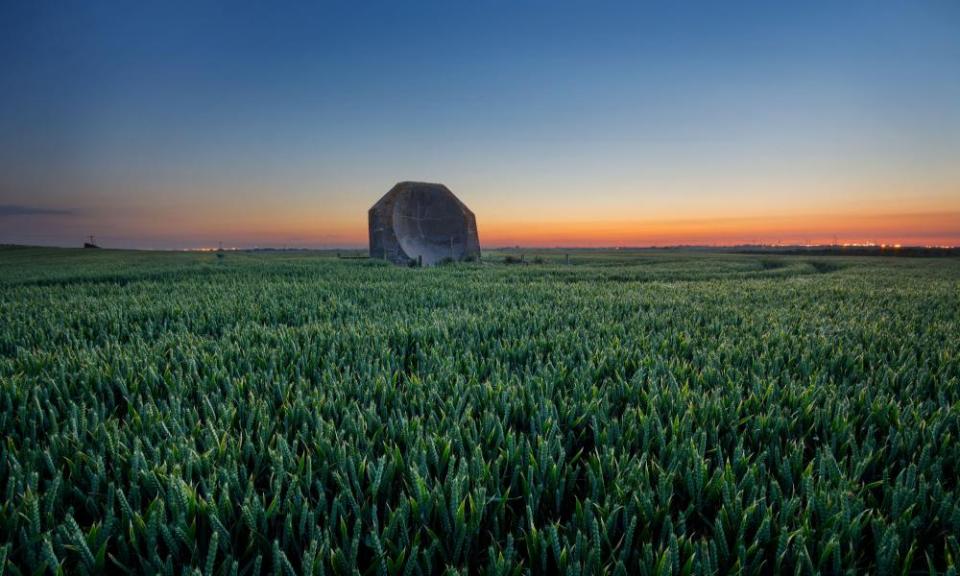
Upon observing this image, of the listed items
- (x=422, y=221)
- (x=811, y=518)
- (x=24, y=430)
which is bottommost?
(x=811, y=518)

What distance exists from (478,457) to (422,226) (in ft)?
77.2

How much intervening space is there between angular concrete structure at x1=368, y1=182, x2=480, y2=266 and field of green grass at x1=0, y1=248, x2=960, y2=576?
18765mm

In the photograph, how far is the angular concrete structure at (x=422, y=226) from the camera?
74.5ft

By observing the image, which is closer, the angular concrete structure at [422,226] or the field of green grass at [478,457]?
the field of green grass at [478,457]

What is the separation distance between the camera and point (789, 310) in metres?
6.09

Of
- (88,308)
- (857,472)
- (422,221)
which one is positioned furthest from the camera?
(422,221)

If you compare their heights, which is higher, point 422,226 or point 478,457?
point 422,226

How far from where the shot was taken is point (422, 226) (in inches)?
969

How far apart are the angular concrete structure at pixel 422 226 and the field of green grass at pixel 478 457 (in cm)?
1877

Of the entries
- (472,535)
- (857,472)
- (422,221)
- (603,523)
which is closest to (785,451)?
(857,472)

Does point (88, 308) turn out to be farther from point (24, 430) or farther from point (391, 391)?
point (391, 391)

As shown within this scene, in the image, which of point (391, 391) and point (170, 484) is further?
point (391, 391)

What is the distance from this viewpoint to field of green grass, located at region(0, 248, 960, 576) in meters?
1.28

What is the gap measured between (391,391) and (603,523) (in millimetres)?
1475
